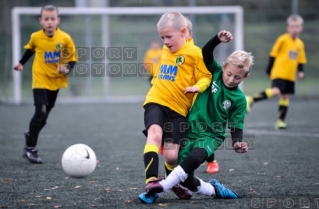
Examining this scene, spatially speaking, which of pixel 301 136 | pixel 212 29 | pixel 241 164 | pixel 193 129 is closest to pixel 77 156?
pixel 193 129

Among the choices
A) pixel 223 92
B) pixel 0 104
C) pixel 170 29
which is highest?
pixel 170 29

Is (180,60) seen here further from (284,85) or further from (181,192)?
(284,85)

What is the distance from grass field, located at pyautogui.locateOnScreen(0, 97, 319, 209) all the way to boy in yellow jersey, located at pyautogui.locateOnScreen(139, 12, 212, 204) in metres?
0.51

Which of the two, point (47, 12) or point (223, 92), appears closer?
point (223, 92)

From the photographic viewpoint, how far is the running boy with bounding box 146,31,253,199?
16.6 ft

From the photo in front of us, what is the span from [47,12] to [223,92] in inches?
136

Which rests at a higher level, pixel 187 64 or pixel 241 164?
pixel 187 64

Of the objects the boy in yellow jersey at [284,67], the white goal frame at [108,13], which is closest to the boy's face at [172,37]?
the boy in yellow jersey at [284,67]

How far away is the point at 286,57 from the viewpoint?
11.5 meters

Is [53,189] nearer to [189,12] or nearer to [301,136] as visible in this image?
[301,136]

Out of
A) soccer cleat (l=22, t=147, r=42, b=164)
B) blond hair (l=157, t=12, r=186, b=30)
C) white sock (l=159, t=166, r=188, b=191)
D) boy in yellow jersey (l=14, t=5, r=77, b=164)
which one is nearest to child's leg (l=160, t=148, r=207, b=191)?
white sock (l=159, t=166, r=188, b=191)

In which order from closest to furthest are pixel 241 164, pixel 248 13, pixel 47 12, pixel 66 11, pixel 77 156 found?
pixel 77 156 < pixel 241 164 < pixel 47 12 < pixel 66 11 < pixel 248 13

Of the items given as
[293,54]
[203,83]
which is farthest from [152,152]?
[293,54]

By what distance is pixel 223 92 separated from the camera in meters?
5.13
